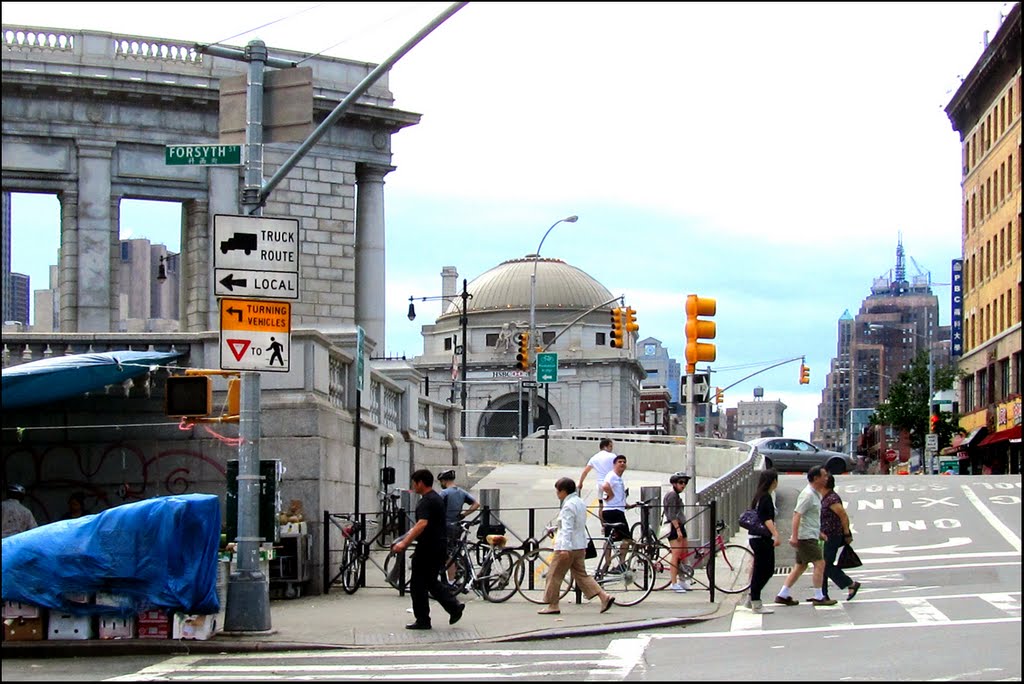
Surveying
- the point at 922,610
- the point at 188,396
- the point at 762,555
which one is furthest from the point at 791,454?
the point at 188,396

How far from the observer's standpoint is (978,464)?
8375 centimetres

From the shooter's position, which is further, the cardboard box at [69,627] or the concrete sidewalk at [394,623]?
the cardboard box at [69,627]

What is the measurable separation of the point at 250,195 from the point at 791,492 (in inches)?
922

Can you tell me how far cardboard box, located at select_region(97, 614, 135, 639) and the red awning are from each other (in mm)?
60820

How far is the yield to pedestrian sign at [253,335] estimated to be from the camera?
51.4ft

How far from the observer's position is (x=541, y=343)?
10756 centimetres

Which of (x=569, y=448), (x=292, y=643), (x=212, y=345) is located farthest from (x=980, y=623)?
(x=569, y=448)

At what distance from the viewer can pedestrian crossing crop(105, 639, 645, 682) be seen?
40.9 ft

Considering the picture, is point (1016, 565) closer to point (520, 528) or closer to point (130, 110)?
point (520, 528)

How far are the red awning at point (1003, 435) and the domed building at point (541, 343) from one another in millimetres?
35827

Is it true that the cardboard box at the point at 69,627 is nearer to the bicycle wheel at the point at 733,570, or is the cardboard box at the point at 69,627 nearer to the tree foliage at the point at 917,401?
the bicycle wheel at the point at 733,570

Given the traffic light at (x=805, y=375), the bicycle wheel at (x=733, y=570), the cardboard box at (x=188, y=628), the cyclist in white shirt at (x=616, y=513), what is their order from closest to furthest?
the cardboard box at (x=188, y=628) < the cyclist in white shirt at (x=616, y=513) < the bicycle wheel at (x=733, y=570) < the traffic light at (x=805, y=375)

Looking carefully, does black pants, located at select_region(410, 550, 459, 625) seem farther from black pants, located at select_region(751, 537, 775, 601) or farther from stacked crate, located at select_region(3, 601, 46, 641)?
black pants, located at select_region(751, 537, 775, 601)

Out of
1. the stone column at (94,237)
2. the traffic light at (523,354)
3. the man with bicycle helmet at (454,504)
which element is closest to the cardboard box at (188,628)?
the man with bicycle helmet at (454,504)
